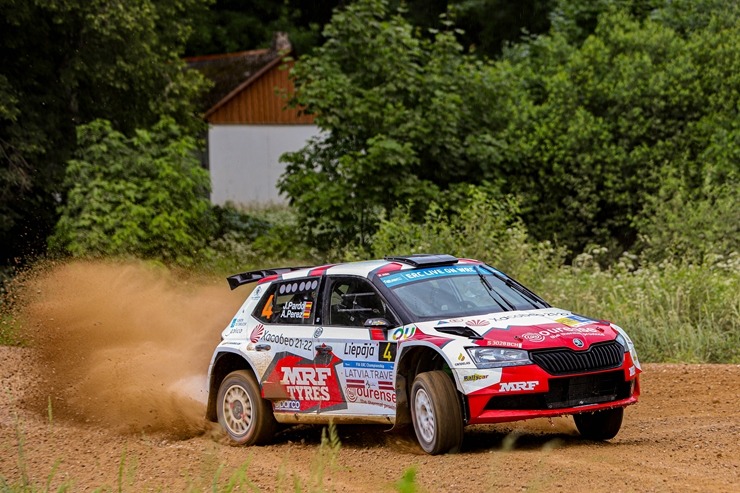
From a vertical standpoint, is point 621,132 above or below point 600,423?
above

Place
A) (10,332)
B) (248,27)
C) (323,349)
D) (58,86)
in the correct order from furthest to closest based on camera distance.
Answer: (248,27) < (58,86) < (10,332) < (323,349)

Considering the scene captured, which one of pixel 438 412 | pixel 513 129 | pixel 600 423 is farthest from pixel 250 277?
pixel 513 129

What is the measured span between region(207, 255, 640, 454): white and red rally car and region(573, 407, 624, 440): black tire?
0.01 m

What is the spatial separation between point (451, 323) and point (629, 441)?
179 centimetres

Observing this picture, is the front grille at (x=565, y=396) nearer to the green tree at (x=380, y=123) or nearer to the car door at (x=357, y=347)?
the car door at (x=357, y=347)

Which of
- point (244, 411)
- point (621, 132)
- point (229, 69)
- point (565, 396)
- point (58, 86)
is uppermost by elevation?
point (229, 69)

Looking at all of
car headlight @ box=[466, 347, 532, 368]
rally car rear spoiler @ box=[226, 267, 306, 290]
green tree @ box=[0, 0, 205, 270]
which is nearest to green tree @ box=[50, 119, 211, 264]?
green tree @ box=[0, 0, 205, 270]

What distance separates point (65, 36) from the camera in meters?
27.2

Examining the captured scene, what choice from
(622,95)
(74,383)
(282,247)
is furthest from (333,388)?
(622,95)

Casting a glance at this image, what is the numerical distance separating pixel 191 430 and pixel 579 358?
4548mm

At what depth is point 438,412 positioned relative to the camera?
351 inches

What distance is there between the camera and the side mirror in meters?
9.73

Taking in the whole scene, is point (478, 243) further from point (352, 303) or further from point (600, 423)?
point (600, 423)

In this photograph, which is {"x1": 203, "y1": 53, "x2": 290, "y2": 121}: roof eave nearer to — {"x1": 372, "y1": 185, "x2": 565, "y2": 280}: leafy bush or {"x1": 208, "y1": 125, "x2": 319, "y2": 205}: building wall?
{"x1": 208, "y1": 125, "x2": 319, "y2": 205}: building wall
